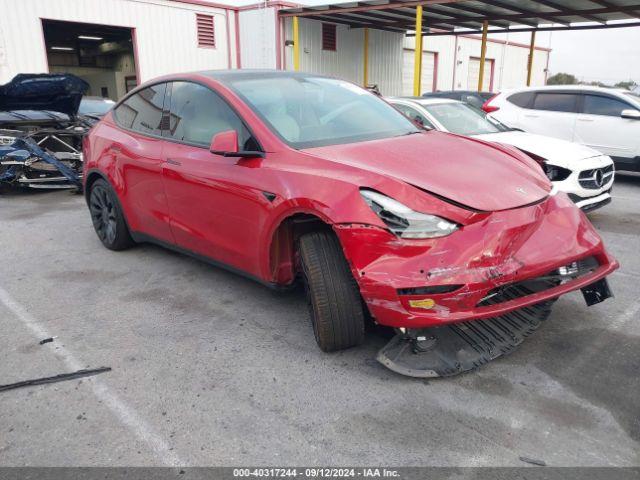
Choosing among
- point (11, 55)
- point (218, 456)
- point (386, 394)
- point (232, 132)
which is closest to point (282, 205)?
point (232, 132)

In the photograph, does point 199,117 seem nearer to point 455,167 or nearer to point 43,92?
point 455,167

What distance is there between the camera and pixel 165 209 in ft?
13.4

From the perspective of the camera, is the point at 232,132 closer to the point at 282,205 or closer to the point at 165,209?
the point at 282,205

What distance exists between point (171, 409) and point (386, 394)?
107cm

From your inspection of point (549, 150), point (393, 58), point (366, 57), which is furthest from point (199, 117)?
point (393, 58)

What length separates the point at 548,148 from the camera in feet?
19.6

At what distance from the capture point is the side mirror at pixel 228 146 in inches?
125

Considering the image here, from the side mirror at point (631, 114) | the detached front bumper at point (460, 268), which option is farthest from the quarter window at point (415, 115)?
the detached front bumper at point (460, 268)

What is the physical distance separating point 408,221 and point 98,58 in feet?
97.3

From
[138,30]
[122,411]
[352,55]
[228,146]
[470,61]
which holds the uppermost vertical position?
[138,30]

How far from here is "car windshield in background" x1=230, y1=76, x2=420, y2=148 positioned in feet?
11.1

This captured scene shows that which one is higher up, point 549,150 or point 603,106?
point 603,106

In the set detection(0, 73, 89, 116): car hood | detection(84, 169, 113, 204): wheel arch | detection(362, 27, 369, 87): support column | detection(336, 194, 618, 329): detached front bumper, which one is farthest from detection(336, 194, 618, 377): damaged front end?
→ detection(362, 27, 369, 87): support column

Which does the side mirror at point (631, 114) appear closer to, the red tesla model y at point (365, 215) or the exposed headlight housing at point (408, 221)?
the red tesla model y at point (365, 215)
